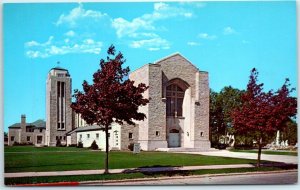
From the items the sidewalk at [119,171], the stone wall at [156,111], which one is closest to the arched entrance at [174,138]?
the stone wall at [156,111]

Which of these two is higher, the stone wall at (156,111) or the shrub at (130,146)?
the stone wall at (156,111)

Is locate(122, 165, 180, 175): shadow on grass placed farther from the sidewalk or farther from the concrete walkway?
the concrete walkway

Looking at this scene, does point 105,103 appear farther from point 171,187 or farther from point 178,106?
point 178,106

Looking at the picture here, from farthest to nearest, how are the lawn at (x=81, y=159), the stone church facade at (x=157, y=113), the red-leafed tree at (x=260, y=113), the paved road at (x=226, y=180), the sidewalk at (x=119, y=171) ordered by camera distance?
the stone church facade at (x=157, y=113) → the red-leafed tree at (x=260, y=113) → the lawn at (x=81, y=159) → the sidewalk at (x=119, y=171) → the paved road at (x=226, y=180)

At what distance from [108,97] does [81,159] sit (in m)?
3.74

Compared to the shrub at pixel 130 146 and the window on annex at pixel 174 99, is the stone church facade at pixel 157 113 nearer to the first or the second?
the window on annex at pixel 174 99

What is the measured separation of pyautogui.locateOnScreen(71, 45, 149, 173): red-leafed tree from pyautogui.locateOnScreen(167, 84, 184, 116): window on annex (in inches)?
260

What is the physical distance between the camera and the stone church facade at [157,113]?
15922mm

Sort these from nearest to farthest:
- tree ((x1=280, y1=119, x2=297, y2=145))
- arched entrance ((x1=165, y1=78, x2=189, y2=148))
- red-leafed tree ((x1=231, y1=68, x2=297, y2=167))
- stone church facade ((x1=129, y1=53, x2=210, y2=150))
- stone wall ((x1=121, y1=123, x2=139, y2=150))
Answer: tree ((x1=280, y1=119, x2=297, y2=145)) → red-leafed tree ((x1=231, y1=68, x2=297, y2=167)) → stone wall ((x1=121, y1=123, x2=139, y2=150)) → stone church facade ((x1=129, y1=53, x2=210, y2=150)) → arched entrance ((x1=165, y1=78, x2=189, y2=148))

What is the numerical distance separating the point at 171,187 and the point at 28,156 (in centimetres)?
522

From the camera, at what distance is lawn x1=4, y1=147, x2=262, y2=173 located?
1388cm

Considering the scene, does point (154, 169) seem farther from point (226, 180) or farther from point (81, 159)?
point (81, 159)

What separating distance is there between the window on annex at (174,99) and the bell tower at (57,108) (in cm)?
560

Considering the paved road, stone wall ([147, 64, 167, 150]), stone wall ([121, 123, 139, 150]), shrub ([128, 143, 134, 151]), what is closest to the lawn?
shrub ([128, 143, 134, 151])
